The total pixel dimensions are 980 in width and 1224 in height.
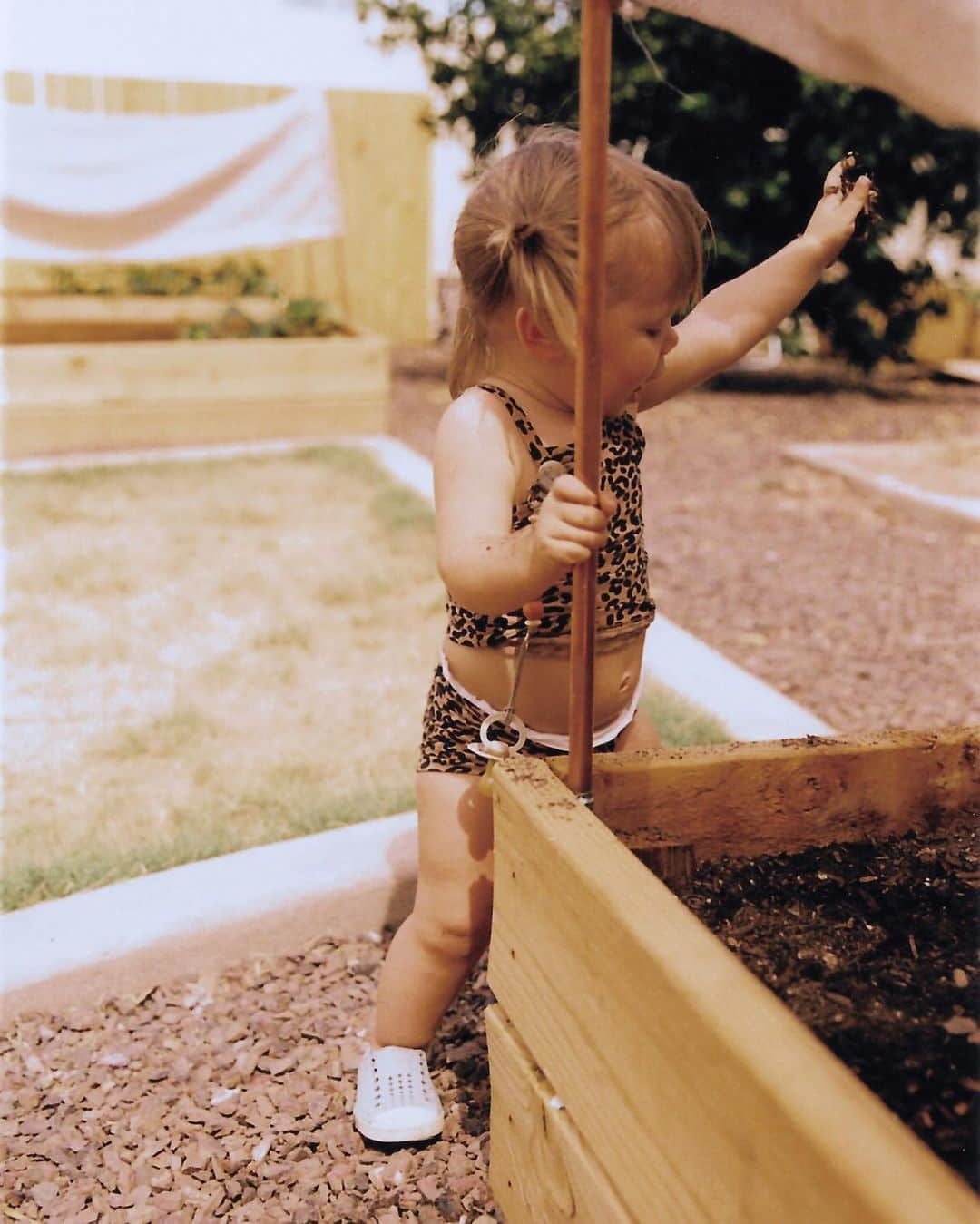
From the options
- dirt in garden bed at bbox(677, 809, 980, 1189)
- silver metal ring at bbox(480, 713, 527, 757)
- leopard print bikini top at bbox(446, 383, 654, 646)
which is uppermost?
leopard print bikini top at bbox(446, 383, 654, 646)

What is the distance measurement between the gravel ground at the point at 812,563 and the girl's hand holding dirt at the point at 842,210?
1849 millimetres

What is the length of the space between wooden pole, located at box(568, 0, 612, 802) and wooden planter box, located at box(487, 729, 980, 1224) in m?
0.26

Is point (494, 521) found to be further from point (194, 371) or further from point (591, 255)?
point (194, 371)

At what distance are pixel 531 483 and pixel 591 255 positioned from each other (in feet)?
1.52

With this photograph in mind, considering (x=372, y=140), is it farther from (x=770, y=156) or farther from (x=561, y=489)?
(x=561, y=489)

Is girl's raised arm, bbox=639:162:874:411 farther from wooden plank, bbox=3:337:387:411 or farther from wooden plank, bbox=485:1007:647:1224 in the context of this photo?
wooden plank, bbox=3:337:387:411

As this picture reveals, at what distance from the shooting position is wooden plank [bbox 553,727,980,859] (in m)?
1.48

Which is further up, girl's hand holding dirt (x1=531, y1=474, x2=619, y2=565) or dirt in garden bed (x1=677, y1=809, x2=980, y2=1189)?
girl's hand holding dirt (x1=531, y1=474, x2=619, y2=565)

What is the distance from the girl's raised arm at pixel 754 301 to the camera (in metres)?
1.71

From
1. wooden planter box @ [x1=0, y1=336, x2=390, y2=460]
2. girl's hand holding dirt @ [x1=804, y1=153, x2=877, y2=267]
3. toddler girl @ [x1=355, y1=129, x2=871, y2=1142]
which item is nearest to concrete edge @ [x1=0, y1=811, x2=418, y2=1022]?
toddler girl @ [x1=355, y1=129, x2=871, y2=1142]

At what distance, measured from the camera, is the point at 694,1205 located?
1.01 m

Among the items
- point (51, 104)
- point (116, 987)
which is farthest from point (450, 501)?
point (51, 104)

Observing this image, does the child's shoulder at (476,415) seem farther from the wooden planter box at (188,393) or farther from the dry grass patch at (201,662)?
the wooden planter box at (188,393)

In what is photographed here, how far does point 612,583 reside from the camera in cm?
170
